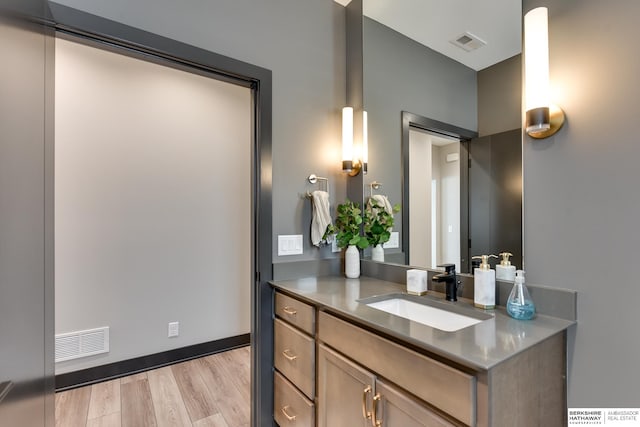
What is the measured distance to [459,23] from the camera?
4.65ft

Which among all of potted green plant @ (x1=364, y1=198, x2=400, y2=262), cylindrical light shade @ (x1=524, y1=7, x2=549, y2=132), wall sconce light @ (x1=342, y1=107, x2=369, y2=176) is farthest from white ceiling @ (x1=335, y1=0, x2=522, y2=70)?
potted green plant @ (x1=364, y1=198, x2=400, y2=262)

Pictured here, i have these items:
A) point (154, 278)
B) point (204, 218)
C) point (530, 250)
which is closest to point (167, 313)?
point (154, 278)

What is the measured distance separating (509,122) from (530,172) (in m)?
0.24

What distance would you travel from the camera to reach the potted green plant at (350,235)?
1.76 meters

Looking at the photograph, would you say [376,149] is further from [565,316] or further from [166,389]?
[166,389]

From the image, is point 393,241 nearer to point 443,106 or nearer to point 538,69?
point 443,106

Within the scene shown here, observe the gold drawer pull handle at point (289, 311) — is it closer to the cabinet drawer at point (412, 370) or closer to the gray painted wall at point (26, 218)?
the cabinet drawer at point (412, 370)

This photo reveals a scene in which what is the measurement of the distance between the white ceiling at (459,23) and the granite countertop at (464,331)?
104 cm

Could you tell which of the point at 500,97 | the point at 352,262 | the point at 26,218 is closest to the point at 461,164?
the point at 500,97

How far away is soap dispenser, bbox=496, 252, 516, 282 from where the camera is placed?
3.85 feet

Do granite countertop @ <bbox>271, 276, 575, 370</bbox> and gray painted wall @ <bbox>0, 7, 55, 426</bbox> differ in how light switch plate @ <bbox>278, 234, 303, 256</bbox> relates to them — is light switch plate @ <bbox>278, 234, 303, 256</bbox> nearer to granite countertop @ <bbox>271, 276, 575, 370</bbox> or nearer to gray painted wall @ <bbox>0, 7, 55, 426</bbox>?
granite countertop @ <bbox>271, 276, 575, 370</bbox>

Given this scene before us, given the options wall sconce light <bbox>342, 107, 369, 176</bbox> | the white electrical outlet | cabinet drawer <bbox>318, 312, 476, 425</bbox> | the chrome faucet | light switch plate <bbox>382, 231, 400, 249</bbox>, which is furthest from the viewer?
the white electrical outlet

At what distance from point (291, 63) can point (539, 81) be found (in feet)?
4.14

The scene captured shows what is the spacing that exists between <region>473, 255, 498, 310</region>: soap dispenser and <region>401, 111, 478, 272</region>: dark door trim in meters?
0.18
